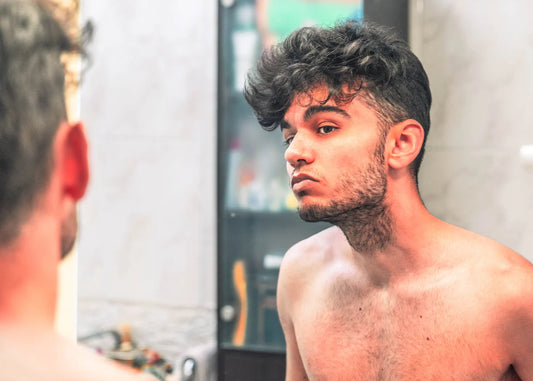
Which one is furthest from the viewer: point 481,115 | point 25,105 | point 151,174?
point 151,174

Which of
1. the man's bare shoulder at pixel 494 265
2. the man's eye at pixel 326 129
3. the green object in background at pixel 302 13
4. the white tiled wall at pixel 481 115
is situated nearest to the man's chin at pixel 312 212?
the man's eye at pixel 326 129

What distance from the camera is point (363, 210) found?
104 cm

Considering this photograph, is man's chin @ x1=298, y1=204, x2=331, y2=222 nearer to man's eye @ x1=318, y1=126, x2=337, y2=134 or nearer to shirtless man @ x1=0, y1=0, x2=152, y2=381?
man's eye @ x1=318, y1=126, x2=337, y2=134

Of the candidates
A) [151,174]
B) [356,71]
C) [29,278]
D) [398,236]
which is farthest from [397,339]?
[151,174]

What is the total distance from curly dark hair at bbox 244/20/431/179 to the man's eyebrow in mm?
15

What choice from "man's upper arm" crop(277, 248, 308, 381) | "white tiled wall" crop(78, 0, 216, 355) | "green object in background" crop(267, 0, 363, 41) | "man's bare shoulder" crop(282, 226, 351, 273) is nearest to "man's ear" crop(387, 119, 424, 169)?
"man's bare shoulder" crop(282, 226, 351, 273)

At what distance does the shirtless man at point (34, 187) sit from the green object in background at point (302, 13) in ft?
4.76

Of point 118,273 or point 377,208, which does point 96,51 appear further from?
point 377,208

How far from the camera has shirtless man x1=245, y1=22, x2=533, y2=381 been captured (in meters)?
0.97

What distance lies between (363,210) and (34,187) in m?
0.71

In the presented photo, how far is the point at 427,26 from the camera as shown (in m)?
1.66

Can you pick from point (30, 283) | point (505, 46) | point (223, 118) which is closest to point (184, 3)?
point (223, 118)

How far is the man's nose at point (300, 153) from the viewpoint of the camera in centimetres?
98

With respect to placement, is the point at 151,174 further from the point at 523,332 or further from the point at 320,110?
the point at 523,332
